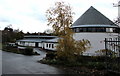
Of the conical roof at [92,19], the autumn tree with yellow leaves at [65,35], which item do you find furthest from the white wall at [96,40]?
the autumn tree with yellow leaves at [65,35]

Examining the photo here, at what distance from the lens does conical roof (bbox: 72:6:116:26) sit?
2911 cm

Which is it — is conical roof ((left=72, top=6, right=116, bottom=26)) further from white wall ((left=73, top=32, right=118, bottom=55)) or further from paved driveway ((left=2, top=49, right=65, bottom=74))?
paved driveway ((left=2, top=49, right=65, bottom=74))

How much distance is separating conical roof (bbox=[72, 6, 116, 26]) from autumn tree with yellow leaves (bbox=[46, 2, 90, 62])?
9039 millimetres

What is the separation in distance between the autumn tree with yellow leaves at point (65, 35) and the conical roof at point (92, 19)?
904 centimetres

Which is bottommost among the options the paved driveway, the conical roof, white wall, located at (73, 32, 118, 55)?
the paved driveway

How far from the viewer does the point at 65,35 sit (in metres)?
20.1

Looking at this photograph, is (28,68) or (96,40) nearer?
(28,68)

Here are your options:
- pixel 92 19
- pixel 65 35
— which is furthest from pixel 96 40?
pixel 65 35

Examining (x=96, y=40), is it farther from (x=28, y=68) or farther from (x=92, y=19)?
(x=28, y=68)

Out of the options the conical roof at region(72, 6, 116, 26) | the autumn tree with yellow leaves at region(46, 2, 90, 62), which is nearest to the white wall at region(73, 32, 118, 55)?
the conical roof at region(72, 6, 116, 26)

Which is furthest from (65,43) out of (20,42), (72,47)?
(20,42)

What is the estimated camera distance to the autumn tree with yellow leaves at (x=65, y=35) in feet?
64.6

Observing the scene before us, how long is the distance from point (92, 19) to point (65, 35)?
11.0 meters

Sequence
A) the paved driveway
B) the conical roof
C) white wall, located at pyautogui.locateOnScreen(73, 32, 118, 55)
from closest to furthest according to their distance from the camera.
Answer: the paved driveway, white wall, located at pyautogui.locateOnScreen(73, 32, 118, 55), the conical roof
